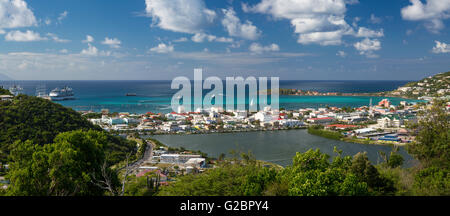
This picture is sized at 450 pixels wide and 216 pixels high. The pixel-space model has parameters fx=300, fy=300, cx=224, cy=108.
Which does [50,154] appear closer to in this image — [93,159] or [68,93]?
[93,159]

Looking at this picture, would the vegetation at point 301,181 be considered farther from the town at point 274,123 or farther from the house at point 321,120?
the house at point 321,120

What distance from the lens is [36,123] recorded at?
26.7 ft

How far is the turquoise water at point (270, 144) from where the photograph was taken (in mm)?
9297

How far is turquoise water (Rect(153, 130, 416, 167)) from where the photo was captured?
366 inches

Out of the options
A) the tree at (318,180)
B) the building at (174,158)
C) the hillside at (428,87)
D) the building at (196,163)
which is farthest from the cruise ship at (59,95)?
the hillside at (428,87)

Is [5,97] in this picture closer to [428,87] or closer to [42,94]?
[42,94]

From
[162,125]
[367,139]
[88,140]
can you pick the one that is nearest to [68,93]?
[162,125]

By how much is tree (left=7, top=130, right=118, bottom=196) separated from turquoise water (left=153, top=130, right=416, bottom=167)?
19.8 feet

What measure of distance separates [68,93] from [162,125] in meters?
19.8

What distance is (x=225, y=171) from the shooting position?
3932 mm

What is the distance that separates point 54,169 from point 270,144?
8819 millimetres

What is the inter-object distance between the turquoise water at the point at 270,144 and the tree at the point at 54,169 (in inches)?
237

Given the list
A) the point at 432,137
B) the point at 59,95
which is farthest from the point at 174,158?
the point at 59,95
